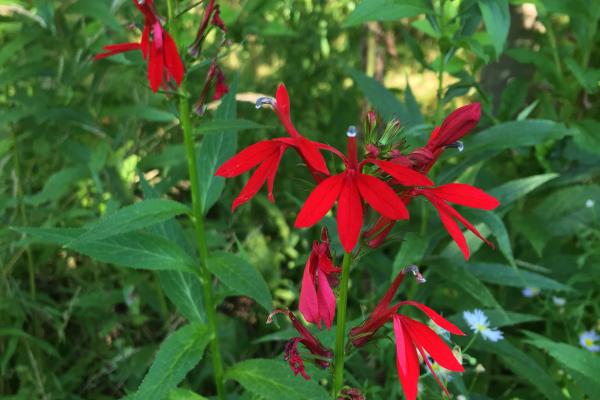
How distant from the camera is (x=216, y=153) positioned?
54.4 inches

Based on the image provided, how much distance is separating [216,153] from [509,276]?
2.45 feet

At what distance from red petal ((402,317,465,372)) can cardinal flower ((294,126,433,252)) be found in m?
0.17

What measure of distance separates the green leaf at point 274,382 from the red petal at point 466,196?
451mm

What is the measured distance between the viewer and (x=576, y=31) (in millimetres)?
1864

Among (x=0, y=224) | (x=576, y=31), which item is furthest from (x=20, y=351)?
(x=576, y=31)

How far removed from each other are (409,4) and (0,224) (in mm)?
1265

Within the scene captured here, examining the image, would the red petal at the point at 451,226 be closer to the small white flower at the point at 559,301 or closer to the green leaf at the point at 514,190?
the green leaf at the point at 514,190

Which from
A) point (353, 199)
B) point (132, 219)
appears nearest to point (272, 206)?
point (132, 219)

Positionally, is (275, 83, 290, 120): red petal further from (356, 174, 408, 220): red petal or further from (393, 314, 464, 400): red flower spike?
(393, 314, 464, 400): red flower spike

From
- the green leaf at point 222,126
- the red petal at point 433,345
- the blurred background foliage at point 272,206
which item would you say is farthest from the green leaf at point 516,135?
the red petal at point 433,345

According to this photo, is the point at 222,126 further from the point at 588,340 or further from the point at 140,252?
→ the point at 588,340

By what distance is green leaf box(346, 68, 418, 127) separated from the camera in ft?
5.80

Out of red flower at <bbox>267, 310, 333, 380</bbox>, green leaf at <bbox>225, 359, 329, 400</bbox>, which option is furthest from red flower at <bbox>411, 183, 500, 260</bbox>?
green leaf at <bbox>225, 359, 329, 400</bbox>

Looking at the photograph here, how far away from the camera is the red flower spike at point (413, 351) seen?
2.60 ft
